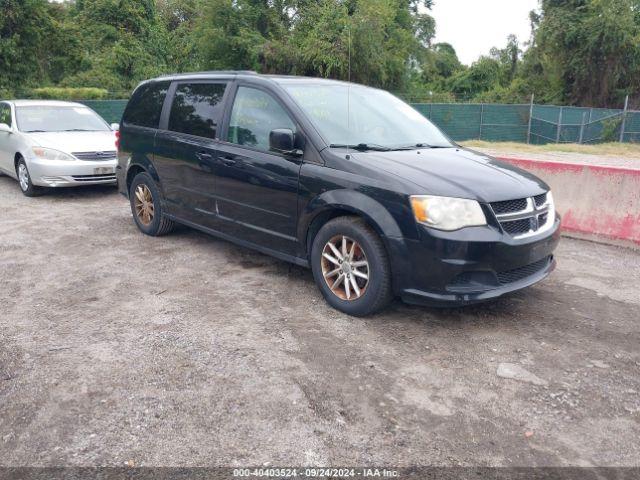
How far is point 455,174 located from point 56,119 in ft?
26.2

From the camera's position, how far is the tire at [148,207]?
631 centimetres

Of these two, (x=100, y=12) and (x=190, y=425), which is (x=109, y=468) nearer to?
(x=190, y=425)

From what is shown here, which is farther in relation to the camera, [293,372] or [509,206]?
[509,206]

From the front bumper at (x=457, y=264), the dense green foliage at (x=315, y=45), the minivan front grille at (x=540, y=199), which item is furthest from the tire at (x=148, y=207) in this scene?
the dense green foliage at (x=315, y=45)

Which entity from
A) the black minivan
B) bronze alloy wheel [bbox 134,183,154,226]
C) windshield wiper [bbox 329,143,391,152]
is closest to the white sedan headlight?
bronze alloy wheel [bbox 134,183,154,226]

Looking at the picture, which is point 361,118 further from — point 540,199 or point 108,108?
point 108,108

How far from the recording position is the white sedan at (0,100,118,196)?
8633 millimetres

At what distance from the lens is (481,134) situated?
85.3 feet

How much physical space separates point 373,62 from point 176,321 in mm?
27355

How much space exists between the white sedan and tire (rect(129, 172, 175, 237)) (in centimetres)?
246

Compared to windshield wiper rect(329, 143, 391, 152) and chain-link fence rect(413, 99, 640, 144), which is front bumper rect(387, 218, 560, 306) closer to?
windshield wiper rect(329, 143, 391, 152)

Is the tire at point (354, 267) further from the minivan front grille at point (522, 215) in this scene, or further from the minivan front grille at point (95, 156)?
the minivan front grille at point (95, 156)

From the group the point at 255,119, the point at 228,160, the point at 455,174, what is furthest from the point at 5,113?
the point at 455,174

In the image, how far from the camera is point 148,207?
6.55 m
